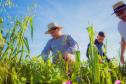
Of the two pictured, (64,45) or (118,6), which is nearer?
(118,6)

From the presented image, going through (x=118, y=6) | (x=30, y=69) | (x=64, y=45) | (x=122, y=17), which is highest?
(x=118, y=6)

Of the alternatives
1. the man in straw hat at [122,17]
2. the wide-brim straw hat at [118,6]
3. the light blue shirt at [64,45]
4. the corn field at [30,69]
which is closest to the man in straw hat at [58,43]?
the light blue shirt at [64,45]

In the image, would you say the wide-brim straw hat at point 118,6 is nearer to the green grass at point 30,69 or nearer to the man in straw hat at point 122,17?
the man in straw hat at point 122,17

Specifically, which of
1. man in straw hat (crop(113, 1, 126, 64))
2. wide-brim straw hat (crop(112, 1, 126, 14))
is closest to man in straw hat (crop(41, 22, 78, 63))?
man in straw hat (crop(113, 1, 126, 64))

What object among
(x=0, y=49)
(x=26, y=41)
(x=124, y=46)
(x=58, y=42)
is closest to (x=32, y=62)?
(x=26, y=41)

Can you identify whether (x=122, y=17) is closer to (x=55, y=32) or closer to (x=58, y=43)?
(x=58, y=43)

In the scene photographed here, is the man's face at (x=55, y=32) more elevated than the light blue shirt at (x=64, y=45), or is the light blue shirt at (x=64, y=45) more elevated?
the man's face at (x=55, y=32)

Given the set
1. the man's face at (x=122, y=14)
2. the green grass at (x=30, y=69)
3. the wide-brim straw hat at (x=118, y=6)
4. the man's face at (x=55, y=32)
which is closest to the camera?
the green grass at (x=30, y=69)

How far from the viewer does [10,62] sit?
3.01 meters

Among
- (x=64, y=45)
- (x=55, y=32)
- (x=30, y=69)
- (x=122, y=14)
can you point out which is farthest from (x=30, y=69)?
(x=55, y=32)

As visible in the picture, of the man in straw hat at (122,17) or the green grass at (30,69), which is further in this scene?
the man in straw hat at (122,17)

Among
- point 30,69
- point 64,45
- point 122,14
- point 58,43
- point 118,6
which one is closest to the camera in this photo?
point 30,69

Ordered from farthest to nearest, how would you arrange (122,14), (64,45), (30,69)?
1. (64,45)
2. (122,14)
3. (30,69)

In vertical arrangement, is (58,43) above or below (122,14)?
below
